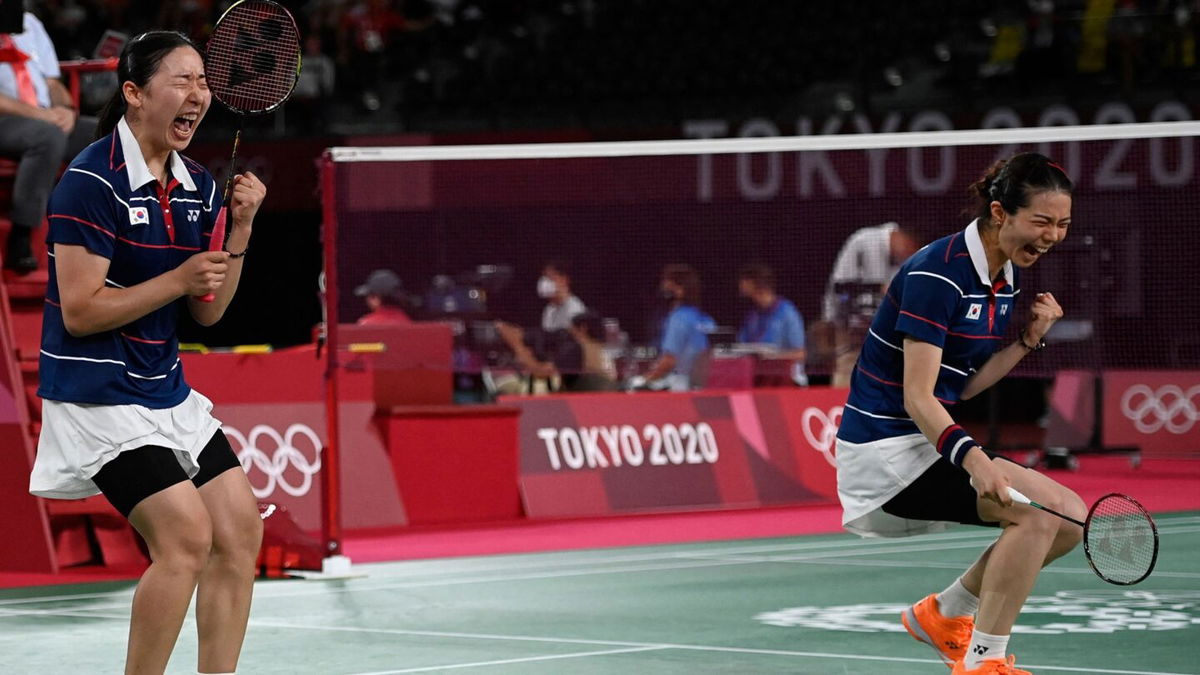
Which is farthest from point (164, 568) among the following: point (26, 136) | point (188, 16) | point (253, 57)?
point (188, 16)

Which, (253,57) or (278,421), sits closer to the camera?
(253,57)

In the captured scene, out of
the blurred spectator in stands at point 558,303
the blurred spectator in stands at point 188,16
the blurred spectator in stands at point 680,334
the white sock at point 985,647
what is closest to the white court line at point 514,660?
the white sock at point 985,647

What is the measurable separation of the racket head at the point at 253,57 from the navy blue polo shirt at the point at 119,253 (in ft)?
1.88

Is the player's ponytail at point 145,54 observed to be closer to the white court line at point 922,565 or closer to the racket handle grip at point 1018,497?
the racket handle grip at point 1018,497

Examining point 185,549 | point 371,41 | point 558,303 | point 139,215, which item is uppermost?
point 371,41

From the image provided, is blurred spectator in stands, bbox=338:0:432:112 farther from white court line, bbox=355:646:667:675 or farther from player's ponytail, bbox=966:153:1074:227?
player's ponytail, bbox=966:153:1074:227

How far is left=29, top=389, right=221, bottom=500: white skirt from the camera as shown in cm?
445

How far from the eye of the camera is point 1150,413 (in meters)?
15.9

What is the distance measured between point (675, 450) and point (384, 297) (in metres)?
2.27

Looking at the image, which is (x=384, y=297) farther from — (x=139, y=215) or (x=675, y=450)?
(x=139, y=215)

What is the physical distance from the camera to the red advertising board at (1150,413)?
51.6ft

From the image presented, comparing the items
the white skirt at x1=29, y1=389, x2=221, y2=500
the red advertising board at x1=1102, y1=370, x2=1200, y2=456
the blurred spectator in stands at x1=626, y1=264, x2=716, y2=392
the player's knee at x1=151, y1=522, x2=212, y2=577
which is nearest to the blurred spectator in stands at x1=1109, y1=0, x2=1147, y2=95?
the red advertising board at x1=1102, y1=370, x2=1200, y2=456

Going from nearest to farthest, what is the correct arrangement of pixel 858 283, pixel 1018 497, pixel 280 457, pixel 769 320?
1. pixel 1018 497
2. pixel 280 457
3. pixel 769 320
4. pixel 858 283

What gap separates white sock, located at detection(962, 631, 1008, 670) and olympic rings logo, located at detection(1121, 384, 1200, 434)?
1090 centimetres
